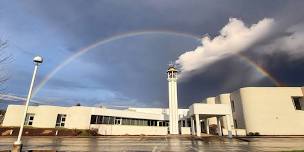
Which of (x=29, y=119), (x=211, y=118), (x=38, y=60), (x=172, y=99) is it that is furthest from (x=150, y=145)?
A: (x=211, y=118)

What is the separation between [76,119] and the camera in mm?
49219

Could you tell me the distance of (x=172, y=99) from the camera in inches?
2243

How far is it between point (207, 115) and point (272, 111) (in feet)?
60.6

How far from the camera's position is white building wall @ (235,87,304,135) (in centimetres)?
5272

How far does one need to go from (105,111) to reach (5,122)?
2148cm

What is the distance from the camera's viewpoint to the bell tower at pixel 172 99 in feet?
180

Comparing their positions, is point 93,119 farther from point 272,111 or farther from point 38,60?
point 272,111

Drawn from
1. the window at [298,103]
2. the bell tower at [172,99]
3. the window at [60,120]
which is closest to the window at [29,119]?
the window at [60,120]

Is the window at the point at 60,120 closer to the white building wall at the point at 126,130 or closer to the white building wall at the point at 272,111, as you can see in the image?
the white building wall at the point at 126,130

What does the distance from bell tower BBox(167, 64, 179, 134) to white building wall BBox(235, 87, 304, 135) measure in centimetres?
1742

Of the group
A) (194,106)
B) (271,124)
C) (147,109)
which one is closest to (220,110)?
(194,106)

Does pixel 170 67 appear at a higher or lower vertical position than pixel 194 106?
higher

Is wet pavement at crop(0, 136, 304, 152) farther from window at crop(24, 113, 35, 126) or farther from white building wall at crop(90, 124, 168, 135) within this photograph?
window at crop(24, 113, 35, 126)

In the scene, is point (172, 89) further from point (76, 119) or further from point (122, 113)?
point (76, 119)
